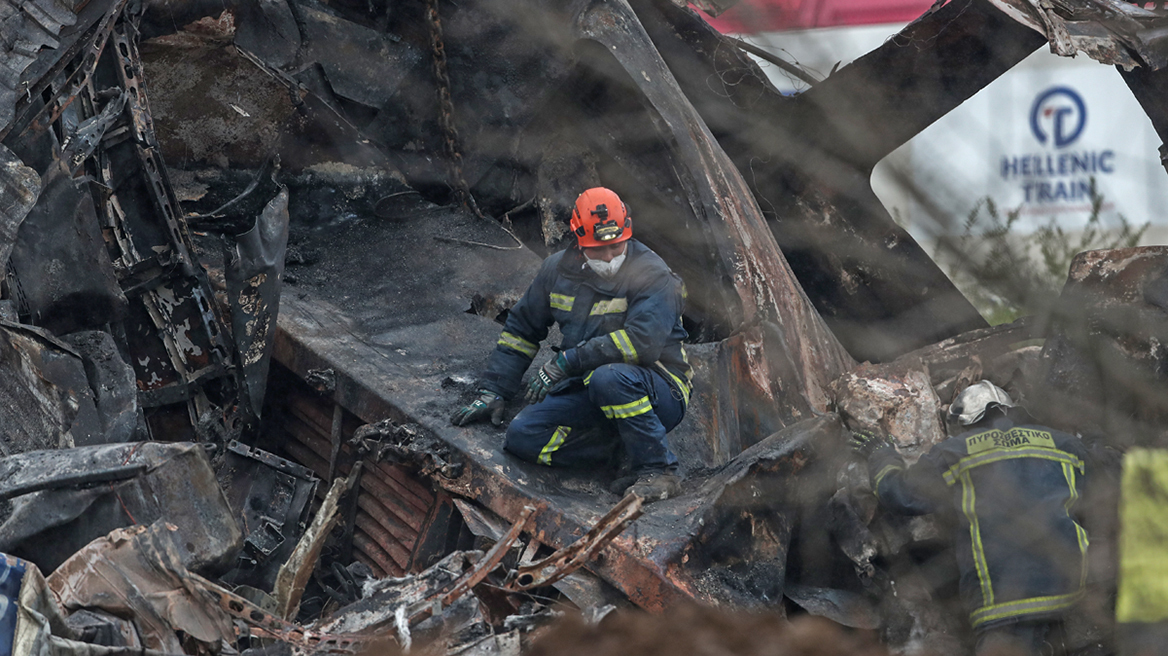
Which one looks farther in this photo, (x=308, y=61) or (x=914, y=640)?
(x=308, y=61)

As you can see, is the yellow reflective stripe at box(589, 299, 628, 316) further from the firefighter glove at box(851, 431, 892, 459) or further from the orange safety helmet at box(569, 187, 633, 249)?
the firefighter glove at box(851, 431, 892, 459)

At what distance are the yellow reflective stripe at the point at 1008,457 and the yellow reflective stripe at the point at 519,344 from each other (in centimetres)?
157

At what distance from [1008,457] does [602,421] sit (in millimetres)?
1348

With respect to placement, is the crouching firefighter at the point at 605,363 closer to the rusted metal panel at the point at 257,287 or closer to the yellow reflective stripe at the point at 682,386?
the yellow reflective stripe at the point at 682,386

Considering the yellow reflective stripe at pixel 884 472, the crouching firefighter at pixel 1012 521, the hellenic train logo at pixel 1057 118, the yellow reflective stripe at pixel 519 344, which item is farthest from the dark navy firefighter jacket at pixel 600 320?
the hellenic train logo at pixel 1057 118

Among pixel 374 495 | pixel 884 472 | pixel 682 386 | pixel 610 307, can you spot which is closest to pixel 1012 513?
pixel 884 472

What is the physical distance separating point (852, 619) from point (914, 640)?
21 centimetres

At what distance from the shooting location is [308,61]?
5.45 meters

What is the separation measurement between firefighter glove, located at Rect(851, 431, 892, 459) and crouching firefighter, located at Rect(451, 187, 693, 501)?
0.61 metres

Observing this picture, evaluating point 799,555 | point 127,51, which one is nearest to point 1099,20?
point 799,555

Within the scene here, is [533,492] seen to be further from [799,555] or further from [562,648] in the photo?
[562,648]

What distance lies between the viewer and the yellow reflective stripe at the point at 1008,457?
121 inches

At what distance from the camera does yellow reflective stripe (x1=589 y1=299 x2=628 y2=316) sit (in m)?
3.79

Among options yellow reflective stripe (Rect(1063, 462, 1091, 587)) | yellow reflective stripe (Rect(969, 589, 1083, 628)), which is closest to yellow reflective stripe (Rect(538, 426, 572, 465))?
yellow reflective stripe (Rect(969, 589, 1083, 628))
